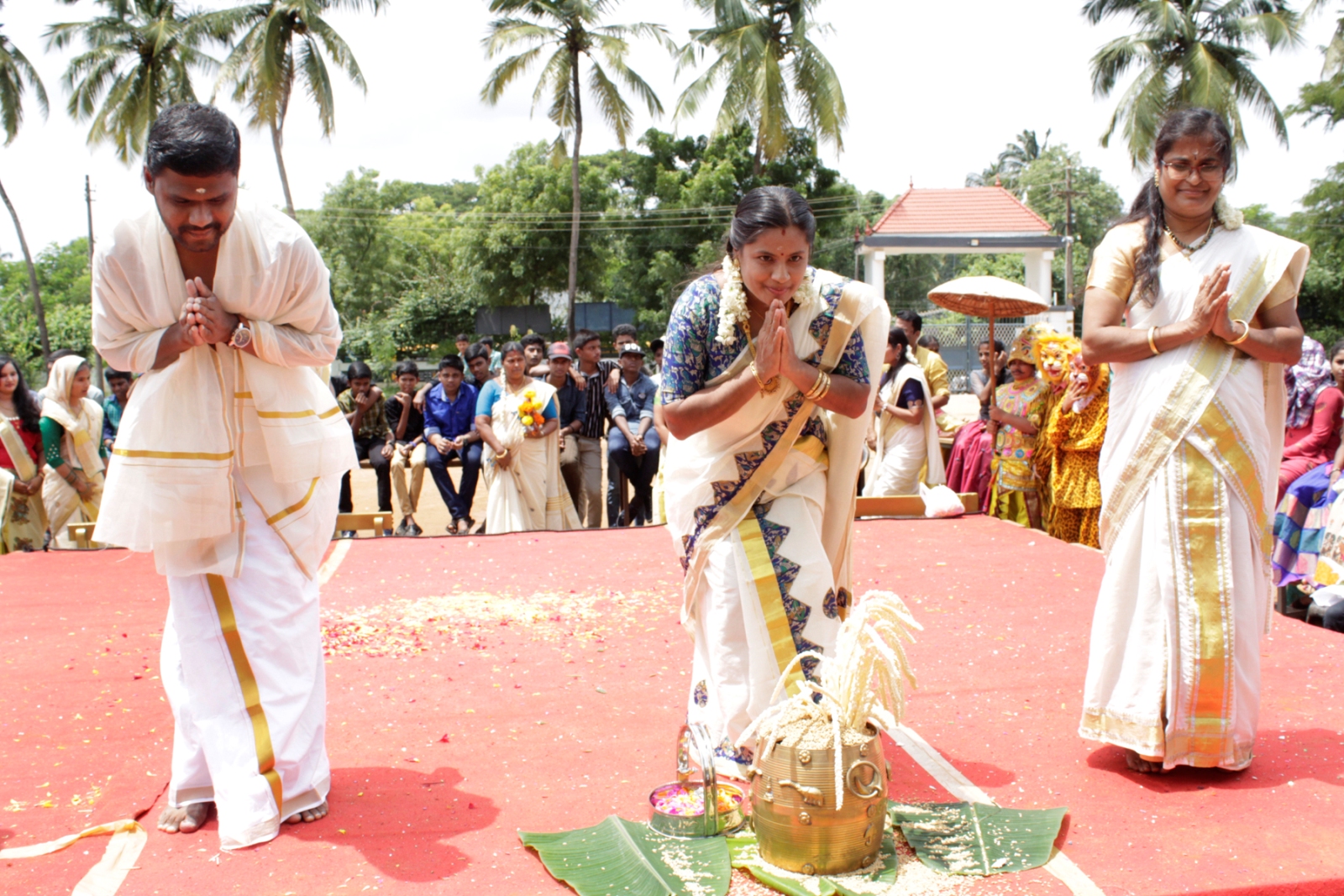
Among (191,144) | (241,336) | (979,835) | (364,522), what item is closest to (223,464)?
(241,336)

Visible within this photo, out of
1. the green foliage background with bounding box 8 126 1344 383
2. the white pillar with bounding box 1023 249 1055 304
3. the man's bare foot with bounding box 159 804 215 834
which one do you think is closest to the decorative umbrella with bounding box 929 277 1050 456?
the man's bare foot with bounding box 159 804 215 834

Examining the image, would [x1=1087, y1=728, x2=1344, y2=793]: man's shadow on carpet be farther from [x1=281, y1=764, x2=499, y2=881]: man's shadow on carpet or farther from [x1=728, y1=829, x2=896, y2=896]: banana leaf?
[x1=281, y1=764, x2=499, y2=881]: man's shadow on carpet

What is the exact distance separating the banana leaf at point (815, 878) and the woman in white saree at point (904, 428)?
629cm

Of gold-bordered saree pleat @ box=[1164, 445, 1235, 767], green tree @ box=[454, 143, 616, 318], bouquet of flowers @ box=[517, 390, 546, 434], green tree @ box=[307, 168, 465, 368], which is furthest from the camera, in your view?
green tree @ box=[307, 168, 465, 368]

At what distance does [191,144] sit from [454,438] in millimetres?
6987

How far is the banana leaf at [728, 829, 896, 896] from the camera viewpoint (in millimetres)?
2822

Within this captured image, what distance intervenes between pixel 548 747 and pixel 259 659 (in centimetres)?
115

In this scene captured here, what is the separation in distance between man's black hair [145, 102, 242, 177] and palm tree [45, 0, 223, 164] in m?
26.7

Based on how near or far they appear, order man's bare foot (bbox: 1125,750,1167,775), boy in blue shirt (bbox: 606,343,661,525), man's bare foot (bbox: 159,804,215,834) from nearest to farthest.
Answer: man's bare foot (bbox: 159,804,215,834) → man's bare foot (bbox: 1125,750,1167,775) → boy in blue shirt (bbox: 606,343,661,525)

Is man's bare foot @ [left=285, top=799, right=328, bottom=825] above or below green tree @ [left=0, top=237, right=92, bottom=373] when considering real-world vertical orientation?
below

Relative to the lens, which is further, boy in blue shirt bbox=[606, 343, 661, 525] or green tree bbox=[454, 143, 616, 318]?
green tree bbox=[454, 143, 616, 318]

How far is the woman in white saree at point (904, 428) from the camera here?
356 inches

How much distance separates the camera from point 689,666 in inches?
Answer: 199

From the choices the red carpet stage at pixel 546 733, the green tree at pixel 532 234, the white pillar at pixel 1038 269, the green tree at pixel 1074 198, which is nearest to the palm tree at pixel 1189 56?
the white pillar at pixel 1038 269
